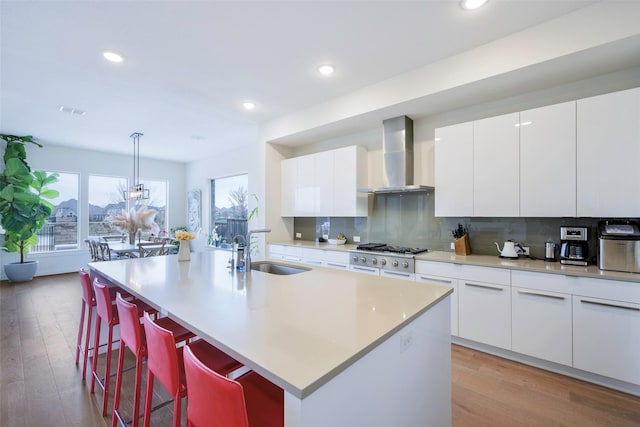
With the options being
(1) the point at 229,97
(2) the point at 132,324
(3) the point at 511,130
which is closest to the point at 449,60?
(3) the point at 511,130

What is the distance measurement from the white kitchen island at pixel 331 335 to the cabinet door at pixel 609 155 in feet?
5.71

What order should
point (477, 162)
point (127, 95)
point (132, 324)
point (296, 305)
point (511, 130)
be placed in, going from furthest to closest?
point (127, 95) → point (477, 162) → point (511, 130) → point (132, 324) → point (296, 305)

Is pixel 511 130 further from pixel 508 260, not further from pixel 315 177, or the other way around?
pixel 315 177

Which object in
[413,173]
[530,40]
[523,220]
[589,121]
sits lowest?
[523,220]

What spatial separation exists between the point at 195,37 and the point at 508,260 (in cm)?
353

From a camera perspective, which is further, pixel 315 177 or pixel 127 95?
pixel 315 177

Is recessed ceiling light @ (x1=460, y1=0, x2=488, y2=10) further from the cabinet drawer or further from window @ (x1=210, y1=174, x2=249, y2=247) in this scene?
window @ (x1=210, y1=174, x2=249, y2=247)

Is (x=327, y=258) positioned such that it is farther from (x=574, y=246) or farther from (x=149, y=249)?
(x=149, y=249)

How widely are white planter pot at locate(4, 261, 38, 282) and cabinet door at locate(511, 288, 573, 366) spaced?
7998mm

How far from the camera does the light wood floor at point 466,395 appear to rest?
1880 millimetres

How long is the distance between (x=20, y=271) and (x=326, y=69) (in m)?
6.83

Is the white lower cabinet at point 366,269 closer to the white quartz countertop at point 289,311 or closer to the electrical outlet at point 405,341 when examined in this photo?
the white quartz countertop at point 289,311

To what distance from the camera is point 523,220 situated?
2930 mm

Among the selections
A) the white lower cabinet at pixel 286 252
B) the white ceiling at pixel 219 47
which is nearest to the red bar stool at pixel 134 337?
the white ceiling at pixel 219 47
